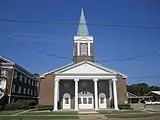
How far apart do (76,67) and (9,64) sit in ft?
41.9

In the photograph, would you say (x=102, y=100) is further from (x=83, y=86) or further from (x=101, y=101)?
(x=83, y=86)

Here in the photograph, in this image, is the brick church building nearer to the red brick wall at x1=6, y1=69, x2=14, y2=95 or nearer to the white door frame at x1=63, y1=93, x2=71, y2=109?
the white door frame at x1=63, y1=93, x2=71, y2=109

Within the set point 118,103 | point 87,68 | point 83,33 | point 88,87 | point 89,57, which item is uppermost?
point 83,33

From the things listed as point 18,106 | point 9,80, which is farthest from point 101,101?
point 9,80

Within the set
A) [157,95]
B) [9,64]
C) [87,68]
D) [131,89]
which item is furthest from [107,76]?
[131,89]

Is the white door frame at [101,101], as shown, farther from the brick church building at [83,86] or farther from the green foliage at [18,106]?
the green foliage at [18,106]

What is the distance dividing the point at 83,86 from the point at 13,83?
546 inches


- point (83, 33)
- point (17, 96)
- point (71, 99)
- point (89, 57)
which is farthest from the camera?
point (83, 33)

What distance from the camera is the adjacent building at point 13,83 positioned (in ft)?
116

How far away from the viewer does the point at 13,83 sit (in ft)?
124

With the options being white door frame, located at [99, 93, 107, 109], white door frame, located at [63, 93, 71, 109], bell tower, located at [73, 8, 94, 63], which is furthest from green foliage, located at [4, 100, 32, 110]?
bell tower, located at [73, 8, 94, 63]

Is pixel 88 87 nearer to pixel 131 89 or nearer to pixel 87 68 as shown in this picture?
pixel 87 68

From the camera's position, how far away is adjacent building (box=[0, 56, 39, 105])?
116ft

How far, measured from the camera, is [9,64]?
36.6 metres
